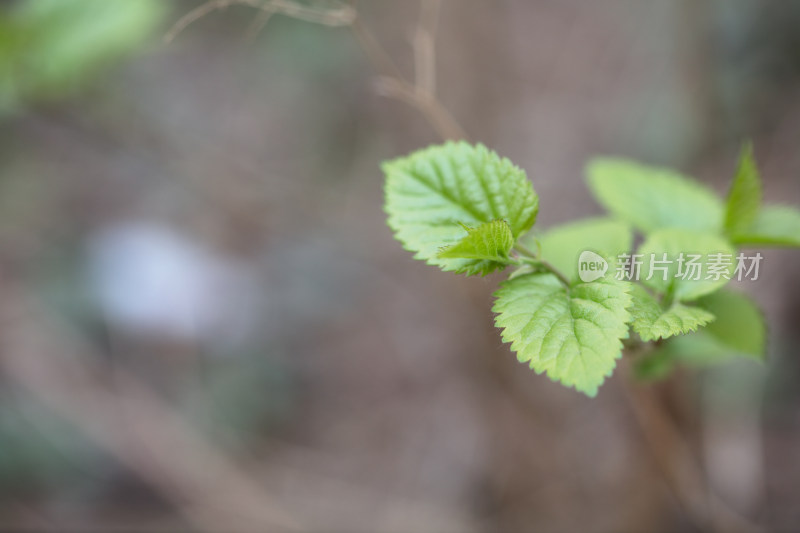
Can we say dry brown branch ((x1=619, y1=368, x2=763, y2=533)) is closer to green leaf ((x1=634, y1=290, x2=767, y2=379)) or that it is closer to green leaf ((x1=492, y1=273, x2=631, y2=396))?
green leaf ((x1=634, y1=290, x2=767, y2=379))

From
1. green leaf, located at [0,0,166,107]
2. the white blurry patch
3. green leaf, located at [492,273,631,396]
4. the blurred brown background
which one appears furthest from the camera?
the white blurry patch

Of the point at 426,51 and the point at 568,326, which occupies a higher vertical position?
the point at 426,51

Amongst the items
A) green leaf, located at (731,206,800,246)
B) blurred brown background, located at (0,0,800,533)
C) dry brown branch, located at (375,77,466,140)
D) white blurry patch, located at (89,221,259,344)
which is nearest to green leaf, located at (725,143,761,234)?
green leaf, located at (731,206,800,246)

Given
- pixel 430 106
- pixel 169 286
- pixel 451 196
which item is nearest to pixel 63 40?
pixel 169 286

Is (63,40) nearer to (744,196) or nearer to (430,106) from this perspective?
(430,106)

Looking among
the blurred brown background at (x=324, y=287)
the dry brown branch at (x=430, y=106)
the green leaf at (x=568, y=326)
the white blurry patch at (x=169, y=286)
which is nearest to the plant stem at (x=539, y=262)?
the green leaf at (x=568, y=326)

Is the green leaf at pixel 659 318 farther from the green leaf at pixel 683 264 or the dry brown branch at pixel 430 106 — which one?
the dry brown branch at pixel 430 106

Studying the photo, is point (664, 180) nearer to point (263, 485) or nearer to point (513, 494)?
point (513, 494)

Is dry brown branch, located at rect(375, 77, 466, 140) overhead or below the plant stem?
overhead
